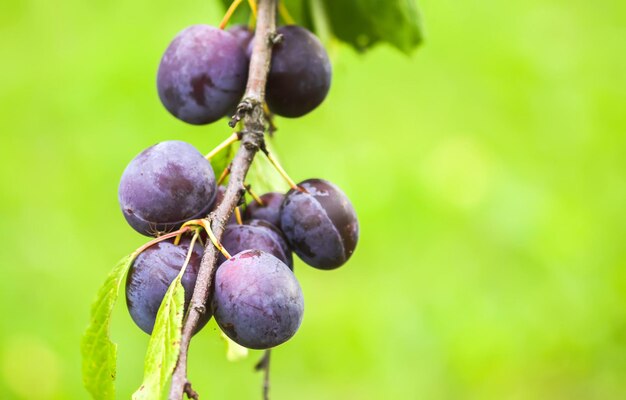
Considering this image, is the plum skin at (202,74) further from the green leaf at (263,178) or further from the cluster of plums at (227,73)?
the green leaf at (263,178)

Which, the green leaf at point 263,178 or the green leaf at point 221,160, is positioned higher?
the green leaf at point 221,160

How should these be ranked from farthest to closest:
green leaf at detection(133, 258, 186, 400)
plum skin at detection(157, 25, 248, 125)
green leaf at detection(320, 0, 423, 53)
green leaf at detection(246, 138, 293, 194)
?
green leaf at detection(320, 0, 423, 53) → green leaf at detection(246, 138, 293, 194) → plum skin at detection(157, 25, 248, 125) → green leaf at detection(133, 258, 186, 400)

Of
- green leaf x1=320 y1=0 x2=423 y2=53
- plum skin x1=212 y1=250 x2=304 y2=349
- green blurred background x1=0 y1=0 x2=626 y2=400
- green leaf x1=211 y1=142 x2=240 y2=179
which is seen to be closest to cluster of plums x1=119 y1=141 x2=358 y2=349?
plum skin x1=212 y1=250 x2=304 y2=349

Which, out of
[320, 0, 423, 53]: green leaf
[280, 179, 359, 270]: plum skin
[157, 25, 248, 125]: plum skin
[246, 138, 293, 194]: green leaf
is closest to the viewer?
[280, 179, 359, 270]: plum skin

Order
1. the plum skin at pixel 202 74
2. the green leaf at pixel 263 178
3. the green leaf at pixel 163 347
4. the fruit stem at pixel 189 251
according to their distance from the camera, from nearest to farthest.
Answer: the green leaf at pixel 163 347 < the fruit stem at pixel 189 251 < the plum skin at pixel 202 74 < the green leaf at pixel 263 178

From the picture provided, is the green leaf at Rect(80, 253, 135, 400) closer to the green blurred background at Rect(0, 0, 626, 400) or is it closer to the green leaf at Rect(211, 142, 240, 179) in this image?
the green leaf at Rect(211, 142, 240, 179)

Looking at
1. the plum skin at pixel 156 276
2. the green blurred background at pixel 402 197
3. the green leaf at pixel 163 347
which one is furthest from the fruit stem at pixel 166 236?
the green blurred background at pixel 402 197
